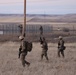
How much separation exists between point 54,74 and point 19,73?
146cm

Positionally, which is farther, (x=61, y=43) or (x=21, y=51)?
(x=61, y=43)

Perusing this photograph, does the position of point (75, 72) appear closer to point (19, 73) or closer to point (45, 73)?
point (45, 73)

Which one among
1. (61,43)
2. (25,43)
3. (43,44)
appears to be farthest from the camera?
(61,43)

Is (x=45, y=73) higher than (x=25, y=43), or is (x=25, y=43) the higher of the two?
(x=25, y=43)

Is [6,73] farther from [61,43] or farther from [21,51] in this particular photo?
[61,43]

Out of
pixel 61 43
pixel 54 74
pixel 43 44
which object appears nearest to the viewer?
pixel 54 74

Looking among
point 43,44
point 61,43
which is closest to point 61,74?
point 43,44

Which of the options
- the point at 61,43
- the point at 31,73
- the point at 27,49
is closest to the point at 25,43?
the point at 27,49

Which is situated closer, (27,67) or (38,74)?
(38,74)

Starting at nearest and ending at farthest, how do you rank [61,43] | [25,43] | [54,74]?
[54,74]
[25,43]
[61,43]

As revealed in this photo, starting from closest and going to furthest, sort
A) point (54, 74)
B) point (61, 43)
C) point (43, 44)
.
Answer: point (54, 74), point (43, 44), point (61, 43)

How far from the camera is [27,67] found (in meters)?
16.3

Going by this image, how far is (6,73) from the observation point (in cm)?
1441

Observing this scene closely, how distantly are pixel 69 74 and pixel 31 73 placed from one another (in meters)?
1.58
